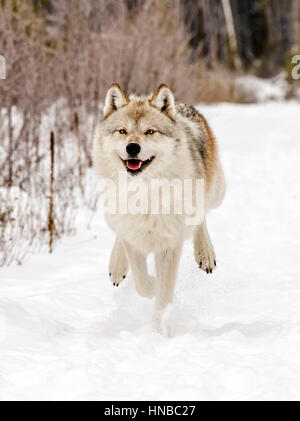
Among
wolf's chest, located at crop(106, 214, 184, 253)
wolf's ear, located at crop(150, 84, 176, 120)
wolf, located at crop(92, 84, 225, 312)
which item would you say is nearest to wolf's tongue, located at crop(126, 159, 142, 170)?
wolf, located at crop(92, 84, 225, 312)

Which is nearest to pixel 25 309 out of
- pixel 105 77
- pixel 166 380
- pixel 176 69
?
pixel 166 380

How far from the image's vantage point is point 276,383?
8.98 ft

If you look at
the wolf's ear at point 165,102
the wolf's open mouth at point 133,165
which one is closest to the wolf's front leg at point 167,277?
the wolf's open mouth at point 133,165

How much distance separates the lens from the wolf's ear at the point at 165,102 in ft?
12.8

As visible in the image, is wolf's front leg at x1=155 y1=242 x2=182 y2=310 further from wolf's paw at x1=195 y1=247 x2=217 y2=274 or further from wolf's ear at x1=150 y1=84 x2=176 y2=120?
wolf's ear at x1=150 y1=84 x2=176 y2=120

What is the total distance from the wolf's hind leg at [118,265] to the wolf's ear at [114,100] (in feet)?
3.75

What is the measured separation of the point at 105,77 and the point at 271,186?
3329mm

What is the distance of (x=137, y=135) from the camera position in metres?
3.69

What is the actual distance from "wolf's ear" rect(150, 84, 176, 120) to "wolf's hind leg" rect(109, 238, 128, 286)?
4.02 ft

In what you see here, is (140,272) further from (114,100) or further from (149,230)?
(114,100)

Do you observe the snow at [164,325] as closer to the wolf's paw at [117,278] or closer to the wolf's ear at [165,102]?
the wolf's paw at [117,278]

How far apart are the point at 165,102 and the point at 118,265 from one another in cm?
146

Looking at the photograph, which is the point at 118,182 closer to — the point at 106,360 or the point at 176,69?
the point at 106,360

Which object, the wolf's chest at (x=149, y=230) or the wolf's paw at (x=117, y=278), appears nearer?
the wolf's chest at (x=149, y=230)
